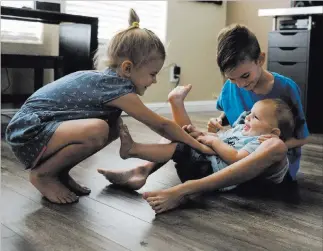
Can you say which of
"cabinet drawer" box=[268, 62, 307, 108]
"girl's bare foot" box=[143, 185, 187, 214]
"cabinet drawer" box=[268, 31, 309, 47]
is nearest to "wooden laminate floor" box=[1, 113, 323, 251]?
"girl's bare foot" box=[143, 185, 187, 214]

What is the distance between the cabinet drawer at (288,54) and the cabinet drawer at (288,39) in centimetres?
3

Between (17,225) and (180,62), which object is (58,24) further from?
(17,225)

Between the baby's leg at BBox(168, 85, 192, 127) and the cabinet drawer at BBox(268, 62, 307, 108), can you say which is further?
the cabinet drawer at BBox(268, 62, 307, 108)

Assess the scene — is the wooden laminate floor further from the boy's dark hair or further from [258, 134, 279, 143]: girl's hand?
the boy's dark hair

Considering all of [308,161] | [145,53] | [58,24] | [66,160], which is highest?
[58,24]

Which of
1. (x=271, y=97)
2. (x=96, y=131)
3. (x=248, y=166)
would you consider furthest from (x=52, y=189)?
(x=271, y=97)

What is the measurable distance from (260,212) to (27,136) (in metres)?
0.67

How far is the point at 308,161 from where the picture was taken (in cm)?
204

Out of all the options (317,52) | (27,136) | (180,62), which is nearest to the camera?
(27,136)

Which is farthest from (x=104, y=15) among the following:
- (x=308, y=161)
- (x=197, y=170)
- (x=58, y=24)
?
(x=197, y=170)

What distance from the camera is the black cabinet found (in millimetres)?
3123

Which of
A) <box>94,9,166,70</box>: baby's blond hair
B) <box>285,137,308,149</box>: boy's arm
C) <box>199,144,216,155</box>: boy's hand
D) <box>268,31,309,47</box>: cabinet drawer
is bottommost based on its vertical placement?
<box>199,144,216,155</box>: boy's hand

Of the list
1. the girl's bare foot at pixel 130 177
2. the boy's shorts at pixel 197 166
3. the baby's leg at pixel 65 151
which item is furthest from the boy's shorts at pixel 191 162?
the baby's leg at pixel 65 151

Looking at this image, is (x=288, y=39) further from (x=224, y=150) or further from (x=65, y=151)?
(x=65, y=151)
